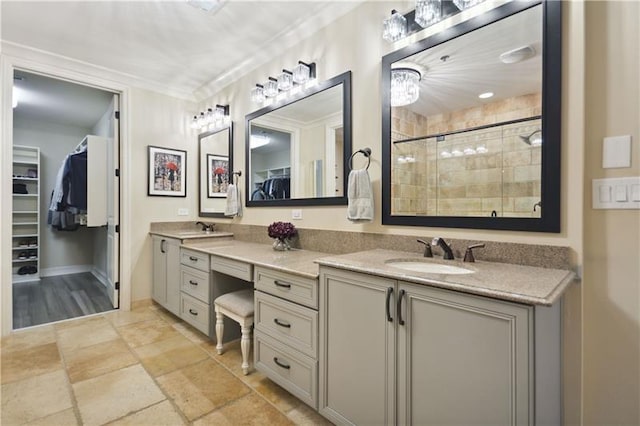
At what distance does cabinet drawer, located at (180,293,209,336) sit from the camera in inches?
100

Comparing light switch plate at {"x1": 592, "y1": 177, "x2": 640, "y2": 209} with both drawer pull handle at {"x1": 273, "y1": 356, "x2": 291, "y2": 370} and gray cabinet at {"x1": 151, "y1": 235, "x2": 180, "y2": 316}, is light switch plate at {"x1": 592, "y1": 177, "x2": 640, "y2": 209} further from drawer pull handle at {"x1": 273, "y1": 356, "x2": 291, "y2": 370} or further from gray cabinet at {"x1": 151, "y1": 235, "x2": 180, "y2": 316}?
gray cabinet at {"x1": 151, "y1": 235, "x2": 180, "y2": 316}

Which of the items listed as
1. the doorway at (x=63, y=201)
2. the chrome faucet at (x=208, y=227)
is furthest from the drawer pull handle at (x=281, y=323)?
the doorway at (x=63, y=201)

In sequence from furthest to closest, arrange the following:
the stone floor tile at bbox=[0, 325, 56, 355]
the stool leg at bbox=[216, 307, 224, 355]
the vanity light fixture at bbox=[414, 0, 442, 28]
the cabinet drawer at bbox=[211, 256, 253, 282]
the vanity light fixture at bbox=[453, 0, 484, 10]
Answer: the stone floor tile at bbox=[0, 325, 56, 355] → the stool leg at bbox=[216, 307, 224, 355] → the cabinet drawer at bbox=[211, 256, 253, 282] → the vanity light fixture at bbox=[414, 0, 442, 28] → the vanity light fixture at bbox=[453, 0, 484, 10]

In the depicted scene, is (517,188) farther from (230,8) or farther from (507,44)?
(230,8)

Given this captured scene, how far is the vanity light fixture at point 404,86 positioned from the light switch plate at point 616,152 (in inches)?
37.1

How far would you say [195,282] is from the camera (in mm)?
2676

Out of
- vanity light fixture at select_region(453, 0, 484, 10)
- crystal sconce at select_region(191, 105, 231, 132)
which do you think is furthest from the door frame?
vanity light fixture at select_region(453, 0, 484, 10)

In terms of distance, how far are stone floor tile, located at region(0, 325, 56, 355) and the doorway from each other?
0.21 m

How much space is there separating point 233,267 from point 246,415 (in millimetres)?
926

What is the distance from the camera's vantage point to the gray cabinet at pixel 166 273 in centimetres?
299

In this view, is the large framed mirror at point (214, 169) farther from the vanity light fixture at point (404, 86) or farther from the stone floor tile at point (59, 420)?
the stone floor tile at point (59, 420)

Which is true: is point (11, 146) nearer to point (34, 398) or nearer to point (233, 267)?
point (34, 398)

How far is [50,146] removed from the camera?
5004 millimetres

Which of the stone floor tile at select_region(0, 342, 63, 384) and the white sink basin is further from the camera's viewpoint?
the stone floor tile at select_region(0, 342, 63, 384)
